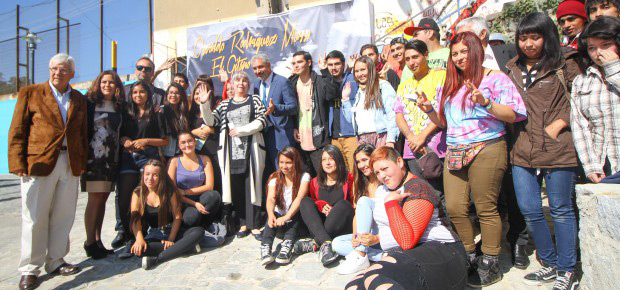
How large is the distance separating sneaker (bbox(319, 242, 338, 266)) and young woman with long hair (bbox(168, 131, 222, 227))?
4.74 feet

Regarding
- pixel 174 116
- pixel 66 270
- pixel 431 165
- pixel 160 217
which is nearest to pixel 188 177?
pixel 160 217

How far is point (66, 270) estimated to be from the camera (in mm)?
3525

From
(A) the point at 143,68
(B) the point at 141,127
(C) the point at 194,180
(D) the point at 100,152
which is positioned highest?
(A) the point at 143,68

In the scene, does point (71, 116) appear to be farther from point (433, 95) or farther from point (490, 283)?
point (490, 283)

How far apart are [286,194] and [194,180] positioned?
112cm

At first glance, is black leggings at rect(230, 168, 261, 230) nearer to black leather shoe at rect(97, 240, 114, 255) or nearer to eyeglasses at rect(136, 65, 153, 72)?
black leather shoe at rect(97, 240, 114, 255)

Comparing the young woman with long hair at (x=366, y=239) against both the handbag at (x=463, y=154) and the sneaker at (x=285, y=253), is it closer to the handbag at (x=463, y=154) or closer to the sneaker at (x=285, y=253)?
the sneaker at (x=285, y=253)

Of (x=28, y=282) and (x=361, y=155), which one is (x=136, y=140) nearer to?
(x=28, y=282)

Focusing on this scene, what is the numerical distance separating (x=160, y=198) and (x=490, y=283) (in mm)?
3134

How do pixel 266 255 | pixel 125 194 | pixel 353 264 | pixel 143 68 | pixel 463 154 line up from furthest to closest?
pixel 143 68
pixel 125 194
pixel 266 255
pixel 353 264
pixel 463 154

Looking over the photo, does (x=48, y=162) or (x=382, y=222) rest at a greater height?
(x=48, y=162)

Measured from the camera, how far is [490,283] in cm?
271

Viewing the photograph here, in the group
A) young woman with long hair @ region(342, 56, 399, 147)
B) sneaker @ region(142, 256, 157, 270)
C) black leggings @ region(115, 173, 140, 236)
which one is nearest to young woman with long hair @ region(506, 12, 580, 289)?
young woman with long hair @ region(342, 56, 399, 147)

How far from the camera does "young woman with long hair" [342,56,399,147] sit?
12.3ft
